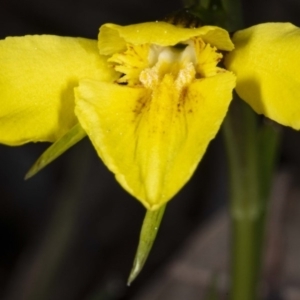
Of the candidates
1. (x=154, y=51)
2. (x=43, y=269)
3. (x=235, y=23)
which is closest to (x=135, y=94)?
(x=154, y=51)

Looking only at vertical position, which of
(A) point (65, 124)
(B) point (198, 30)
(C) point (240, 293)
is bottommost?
(C) point (240, 293)

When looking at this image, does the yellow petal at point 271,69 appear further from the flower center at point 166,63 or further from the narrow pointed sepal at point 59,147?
the narrow pointed sepal at point 59,147

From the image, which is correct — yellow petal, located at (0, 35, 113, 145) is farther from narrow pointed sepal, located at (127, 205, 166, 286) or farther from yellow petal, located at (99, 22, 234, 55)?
narrow pointed sepal, located at (127, 205, 166, 286)

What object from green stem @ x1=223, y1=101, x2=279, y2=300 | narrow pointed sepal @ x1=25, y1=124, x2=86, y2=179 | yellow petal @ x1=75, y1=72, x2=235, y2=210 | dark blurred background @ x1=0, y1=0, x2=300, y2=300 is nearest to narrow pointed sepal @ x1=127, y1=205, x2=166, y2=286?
yellow petal @ x1=75, y1=72, x2=235, y2=210

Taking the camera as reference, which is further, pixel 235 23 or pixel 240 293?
pixel 240 293

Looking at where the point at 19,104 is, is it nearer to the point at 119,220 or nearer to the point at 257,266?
the point at 257,266
